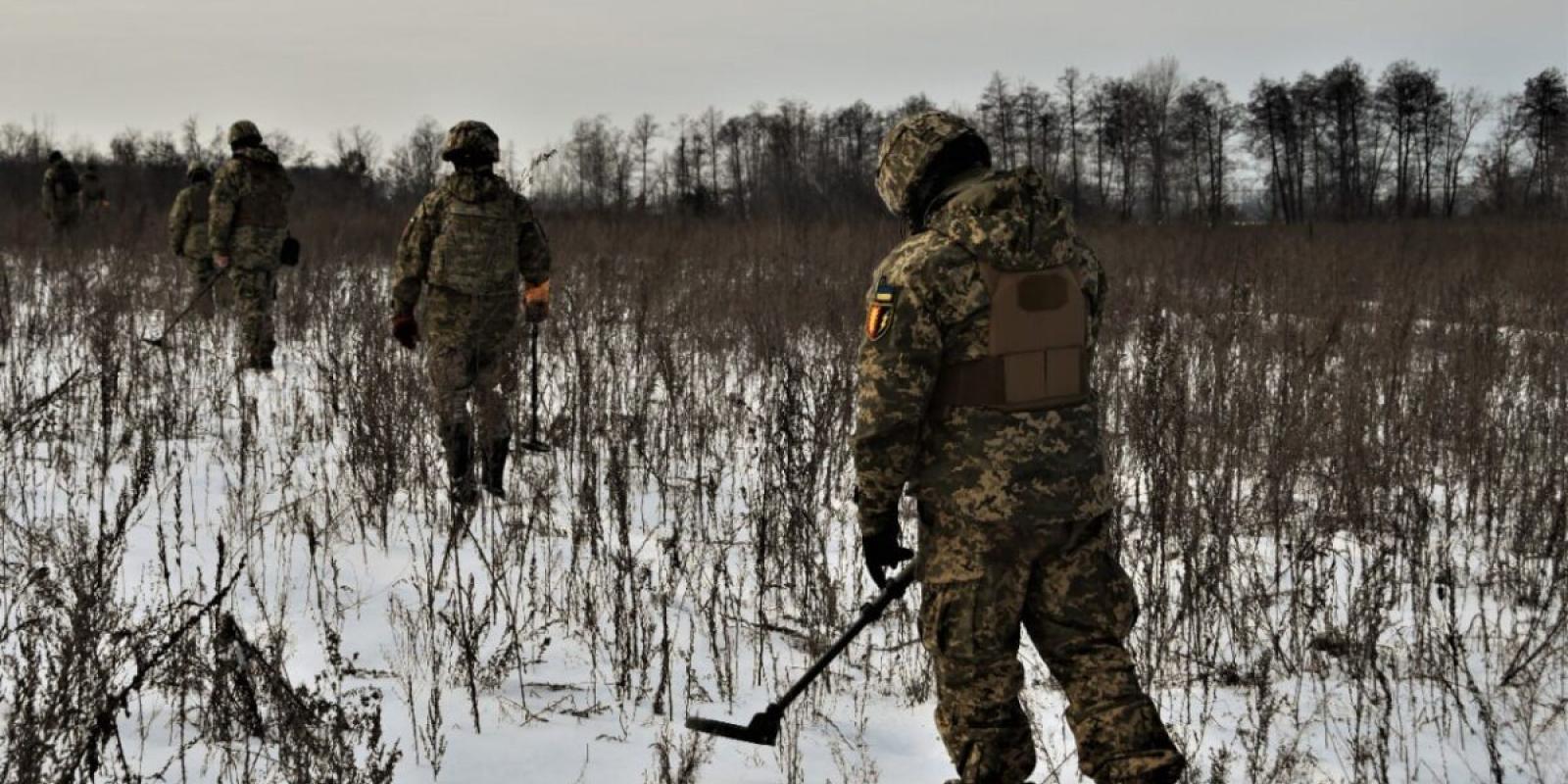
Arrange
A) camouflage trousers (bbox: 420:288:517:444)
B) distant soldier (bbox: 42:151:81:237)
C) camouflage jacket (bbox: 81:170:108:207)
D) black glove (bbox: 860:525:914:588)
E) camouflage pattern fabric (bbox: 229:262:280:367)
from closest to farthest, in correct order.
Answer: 1. black glove (bbox: 860:525:914:588)
2. camouflage trousers (bbox: 420:288:517:444)
3. camouflage pattern fabric (bbox: 229:262:280:367)
4. distant soldier (bbox: 42:151:81:237)
5. camouflage jacket (bbox: 81:170:108:207)

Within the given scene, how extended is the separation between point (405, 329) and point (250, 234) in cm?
403

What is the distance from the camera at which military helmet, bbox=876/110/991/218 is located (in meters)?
2.60

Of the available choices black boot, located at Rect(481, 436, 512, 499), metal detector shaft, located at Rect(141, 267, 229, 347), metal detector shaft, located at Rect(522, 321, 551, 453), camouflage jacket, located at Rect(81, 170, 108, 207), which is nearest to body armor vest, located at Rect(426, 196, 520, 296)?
metal detector shaft, located at Rect(522, 321, 551, 453)

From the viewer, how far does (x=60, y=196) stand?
15586mm

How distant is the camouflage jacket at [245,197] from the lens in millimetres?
8164

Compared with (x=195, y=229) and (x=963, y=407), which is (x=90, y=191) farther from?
(x=963, y=407)

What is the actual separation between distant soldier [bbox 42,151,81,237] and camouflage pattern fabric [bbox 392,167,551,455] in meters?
13.2

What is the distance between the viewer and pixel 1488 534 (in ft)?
15.1

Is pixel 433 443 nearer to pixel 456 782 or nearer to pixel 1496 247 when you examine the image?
pixel 456 782

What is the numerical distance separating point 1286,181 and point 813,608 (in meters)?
51.4

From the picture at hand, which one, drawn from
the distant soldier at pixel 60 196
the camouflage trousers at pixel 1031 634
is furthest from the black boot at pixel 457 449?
the distant soldier at pixel 60 196

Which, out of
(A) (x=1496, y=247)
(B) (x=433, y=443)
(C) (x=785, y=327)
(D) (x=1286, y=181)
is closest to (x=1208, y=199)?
(D) (x=1286, y=181)

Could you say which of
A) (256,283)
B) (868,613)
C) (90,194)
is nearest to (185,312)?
(256,283)

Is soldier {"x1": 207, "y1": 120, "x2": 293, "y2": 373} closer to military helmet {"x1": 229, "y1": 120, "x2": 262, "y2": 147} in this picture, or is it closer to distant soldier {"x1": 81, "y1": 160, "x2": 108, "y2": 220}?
military helmet {"x1": 229, "y1": 120, "x2": 262, "y2": 147}
